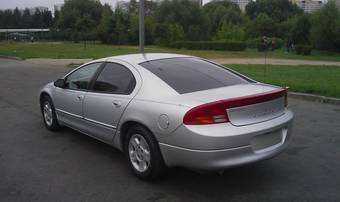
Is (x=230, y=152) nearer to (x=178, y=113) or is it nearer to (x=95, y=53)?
(x=178, y=113)

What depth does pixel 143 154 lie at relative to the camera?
457cm

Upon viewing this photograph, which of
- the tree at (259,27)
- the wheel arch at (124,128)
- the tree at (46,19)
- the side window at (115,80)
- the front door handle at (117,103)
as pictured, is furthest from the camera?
the tree at (46,19)

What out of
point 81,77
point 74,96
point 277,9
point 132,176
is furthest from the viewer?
point 277,9

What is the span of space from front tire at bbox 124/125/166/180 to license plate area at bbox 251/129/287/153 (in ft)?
3.29

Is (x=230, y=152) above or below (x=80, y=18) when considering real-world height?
below

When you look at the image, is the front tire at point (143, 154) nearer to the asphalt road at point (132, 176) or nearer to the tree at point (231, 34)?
the asphalt road at point (132, 176)

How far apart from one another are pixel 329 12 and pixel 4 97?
182 ft

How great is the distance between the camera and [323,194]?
418 cm

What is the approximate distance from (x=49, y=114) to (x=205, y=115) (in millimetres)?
3695

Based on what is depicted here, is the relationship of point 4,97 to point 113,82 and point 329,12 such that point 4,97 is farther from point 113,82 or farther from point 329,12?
point 329,12

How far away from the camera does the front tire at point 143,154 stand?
14.4 ft

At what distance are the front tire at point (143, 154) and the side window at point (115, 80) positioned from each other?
572 mm

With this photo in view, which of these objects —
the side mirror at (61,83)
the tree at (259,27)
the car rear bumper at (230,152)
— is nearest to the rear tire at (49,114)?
the side mirror at (61,83)

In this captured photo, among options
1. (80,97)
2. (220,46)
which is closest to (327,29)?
(220,46)
